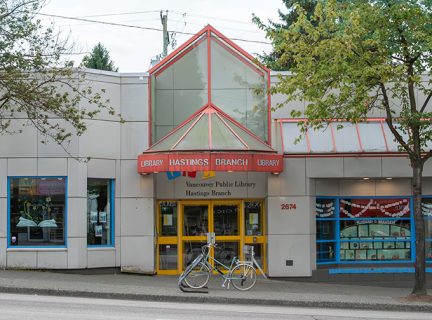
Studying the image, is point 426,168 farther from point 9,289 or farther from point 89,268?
point 9,289

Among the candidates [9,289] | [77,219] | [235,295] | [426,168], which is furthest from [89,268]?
[426,168]

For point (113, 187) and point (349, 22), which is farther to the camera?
point (113, 187)

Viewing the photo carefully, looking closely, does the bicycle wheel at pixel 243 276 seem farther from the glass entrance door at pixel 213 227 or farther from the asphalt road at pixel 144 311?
the glass entrance door at pixel 213 227

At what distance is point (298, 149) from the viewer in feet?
51.0

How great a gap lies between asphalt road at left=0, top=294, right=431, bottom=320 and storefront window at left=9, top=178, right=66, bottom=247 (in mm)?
3787

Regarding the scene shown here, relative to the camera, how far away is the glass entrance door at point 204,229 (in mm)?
16219

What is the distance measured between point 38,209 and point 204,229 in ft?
16.3

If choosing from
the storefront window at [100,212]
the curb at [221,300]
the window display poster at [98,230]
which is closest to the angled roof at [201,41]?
the storefront window at [100,212]

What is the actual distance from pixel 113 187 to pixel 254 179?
4.27 meters

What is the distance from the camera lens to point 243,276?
1287cm

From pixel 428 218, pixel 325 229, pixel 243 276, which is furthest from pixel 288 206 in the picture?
pixel 428 218

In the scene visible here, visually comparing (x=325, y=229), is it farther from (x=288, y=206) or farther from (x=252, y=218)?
(x=252, y=218)

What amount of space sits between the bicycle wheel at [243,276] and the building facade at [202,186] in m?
2.55

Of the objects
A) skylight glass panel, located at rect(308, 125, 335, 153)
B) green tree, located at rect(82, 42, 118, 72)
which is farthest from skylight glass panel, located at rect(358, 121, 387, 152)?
green tree, located at rect(82, 42, 118, 72)
